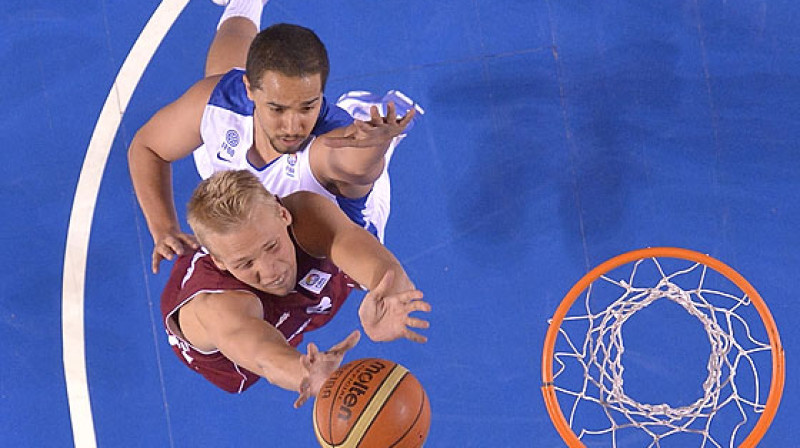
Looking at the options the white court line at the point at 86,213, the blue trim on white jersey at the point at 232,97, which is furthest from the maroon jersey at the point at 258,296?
the white court line at the point at 86,213

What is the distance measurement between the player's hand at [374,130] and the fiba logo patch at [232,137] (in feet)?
1.90

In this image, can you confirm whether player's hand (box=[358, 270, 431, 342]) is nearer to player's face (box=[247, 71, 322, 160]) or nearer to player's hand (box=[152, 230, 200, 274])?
player's face (box=[247, 71, 322, 160])

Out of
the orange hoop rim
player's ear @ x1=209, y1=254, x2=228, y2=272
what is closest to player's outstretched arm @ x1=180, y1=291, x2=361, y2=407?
player's ear @ x1=209, y1=254, x2=228, y2=272

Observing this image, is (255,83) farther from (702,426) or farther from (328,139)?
(702,426)

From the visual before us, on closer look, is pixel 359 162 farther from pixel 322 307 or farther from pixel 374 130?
pixel 322 307

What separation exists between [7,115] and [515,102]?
3092 mm

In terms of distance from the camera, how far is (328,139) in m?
3.76

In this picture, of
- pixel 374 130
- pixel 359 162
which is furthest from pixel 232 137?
pixel 374 130

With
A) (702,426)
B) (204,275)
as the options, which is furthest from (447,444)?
(204,275)

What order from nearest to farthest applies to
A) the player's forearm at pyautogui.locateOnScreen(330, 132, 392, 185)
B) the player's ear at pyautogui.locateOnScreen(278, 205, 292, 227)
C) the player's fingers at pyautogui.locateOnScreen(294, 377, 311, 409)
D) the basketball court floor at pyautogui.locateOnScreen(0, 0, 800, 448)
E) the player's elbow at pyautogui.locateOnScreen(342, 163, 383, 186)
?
1. the player's fingers at pyautogui.locateOnScreen(294, 377, 311, 409)
2. the player's ear at pyautogui.locateOnScreen(278, 205, 292, 227)
3. the player's forearm at pyautogui.locateOnScreen(330, 132, 392, 185)
4. the player's elbow at pyautogui.locateOnScreen(342, 163, 383, 186)
5. the basketball court floor at pyautogui.locateOnScreen(0, 0, 800, 448)

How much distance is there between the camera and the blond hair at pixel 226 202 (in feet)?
10.2

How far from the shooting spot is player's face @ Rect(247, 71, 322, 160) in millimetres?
3469

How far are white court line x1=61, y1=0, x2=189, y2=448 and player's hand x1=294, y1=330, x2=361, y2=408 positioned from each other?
2608 mm

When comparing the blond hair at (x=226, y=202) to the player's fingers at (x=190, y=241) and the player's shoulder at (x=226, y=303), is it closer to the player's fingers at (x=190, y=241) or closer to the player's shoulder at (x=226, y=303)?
the player's shoulder at (x=226, y=303)
